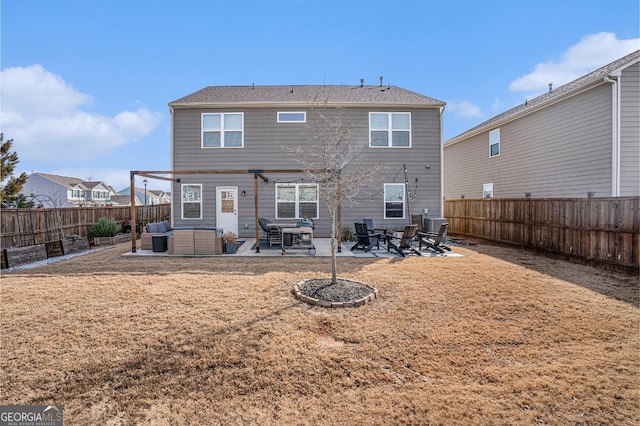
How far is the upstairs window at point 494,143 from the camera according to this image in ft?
50.4

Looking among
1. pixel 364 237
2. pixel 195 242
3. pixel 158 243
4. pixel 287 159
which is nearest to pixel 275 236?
pixel 195 242

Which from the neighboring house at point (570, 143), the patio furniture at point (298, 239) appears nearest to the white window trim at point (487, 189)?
the neighboring house at point (570, 143)

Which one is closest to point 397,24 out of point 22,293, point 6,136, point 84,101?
point 22,293

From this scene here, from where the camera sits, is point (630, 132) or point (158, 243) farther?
point (158, 243)

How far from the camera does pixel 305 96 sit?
43.7 ft

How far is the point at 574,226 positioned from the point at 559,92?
6665mm

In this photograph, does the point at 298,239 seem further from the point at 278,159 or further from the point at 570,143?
the point at 570,143

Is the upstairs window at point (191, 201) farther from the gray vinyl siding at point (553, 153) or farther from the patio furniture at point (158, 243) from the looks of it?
the gray vinyl siding at point (553, 153)

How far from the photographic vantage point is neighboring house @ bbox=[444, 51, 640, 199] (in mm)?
9336

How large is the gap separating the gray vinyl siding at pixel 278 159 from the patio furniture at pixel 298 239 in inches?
106

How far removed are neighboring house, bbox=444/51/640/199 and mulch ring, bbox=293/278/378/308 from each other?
934 cm

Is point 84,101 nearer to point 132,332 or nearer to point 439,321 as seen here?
point 132,332

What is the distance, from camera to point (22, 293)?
5.34m

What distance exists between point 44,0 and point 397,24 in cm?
1192
